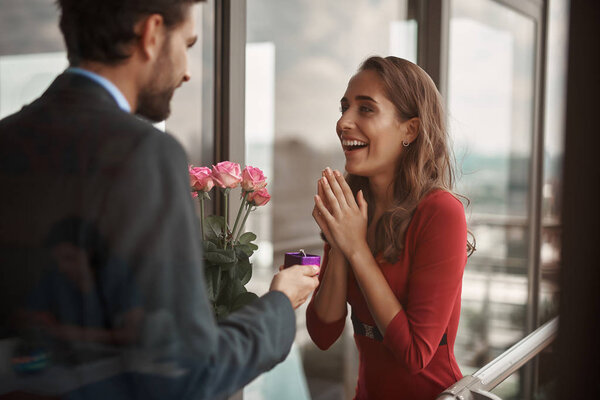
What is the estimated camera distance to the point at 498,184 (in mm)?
3086

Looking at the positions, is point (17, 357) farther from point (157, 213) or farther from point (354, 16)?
point (354, 16)

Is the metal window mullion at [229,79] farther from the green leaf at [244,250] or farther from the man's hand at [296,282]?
the man's hand at [296,282]

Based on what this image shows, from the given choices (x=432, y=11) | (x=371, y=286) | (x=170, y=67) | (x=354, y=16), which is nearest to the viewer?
(x=170, y=67)

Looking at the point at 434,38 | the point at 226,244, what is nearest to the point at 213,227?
the point at 226,244

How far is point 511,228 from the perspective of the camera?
3.07 meters

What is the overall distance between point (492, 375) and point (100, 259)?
2.60ft

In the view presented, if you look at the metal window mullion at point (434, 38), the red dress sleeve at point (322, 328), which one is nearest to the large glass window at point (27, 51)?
the red dress sleeve at point (322, 328)

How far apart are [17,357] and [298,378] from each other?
1538 mm

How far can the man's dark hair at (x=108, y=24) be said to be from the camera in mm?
672

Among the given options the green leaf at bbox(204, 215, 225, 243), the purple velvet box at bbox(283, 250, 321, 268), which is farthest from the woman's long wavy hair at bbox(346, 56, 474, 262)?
the green leaf at bbox(204, 215, 225, 243)

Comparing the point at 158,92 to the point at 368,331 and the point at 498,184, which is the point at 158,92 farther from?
the point at 498,184

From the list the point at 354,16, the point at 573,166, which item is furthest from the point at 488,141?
the point at 573,166

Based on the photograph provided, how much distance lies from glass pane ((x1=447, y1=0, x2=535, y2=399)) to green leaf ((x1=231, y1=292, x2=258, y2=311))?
6.88 ft

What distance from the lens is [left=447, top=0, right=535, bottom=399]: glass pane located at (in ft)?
9.55
